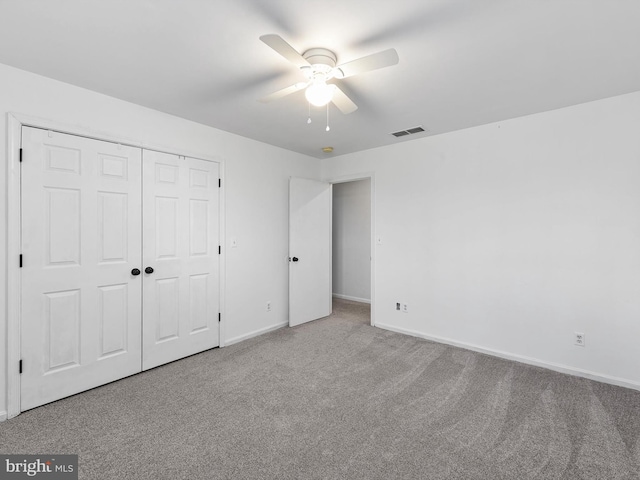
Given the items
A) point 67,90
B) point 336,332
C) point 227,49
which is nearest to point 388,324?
point 336,332

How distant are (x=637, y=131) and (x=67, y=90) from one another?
4719mm

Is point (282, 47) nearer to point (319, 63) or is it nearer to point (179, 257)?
point (319, 63)

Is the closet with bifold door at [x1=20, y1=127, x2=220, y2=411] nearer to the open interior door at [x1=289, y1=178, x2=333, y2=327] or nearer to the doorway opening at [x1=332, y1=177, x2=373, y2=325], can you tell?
the open interior door at [x1=289, y1=178, x2=333, y2=327]

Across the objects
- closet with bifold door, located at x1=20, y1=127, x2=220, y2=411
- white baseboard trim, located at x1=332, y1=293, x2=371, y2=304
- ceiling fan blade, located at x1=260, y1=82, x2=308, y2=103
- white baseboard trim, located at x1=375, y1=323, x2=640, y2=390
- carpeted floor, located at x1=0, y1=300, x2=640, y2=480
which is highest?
ceiling fan blade, located at x1=260, y1=82, x2=308, y2=103

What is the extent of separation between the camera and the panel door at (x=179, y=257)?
292cm

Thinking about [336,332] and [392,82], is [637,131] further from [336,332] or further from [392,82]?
[336,332]

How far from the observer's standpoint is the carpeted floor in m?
1.72

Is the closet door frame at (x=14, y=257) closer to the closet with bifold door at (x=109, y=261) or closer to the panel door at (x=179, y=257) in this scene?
the closet with bifold door at (x=109, y=261)

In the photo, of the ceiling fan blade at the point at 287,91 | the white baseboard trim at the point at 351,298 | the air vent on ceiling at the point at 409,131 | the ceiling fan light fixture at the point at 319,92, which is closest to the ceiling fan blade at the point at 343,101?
A: the ceiling fan light fixture at the point at 319,92

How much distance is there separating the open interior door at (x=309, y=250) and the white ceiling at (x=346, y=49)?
1560mm

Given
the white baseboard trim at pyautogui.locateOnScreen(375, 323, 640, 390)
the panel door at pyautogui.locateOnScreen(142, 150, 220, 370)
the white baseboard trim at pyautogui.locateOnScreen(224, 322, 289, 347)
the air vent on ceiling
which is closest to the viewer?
the white baseboard trim at pyautogui.locateOnScreen(375, 323, 640, 390)

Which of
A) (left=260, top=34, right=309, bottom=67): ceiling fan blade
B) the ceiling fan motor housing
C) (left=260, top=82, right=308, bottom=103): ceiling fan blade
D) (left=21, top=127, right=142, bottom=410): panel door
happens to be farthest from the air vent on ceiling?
(left=21, top=127, right=142, bottom=410): panel door

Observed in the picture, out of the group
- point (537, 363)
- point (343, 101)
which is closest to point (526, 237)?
point (537, 363)

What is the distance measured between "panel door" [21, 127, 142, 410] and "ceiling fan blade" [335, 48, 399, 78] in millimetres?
2138
